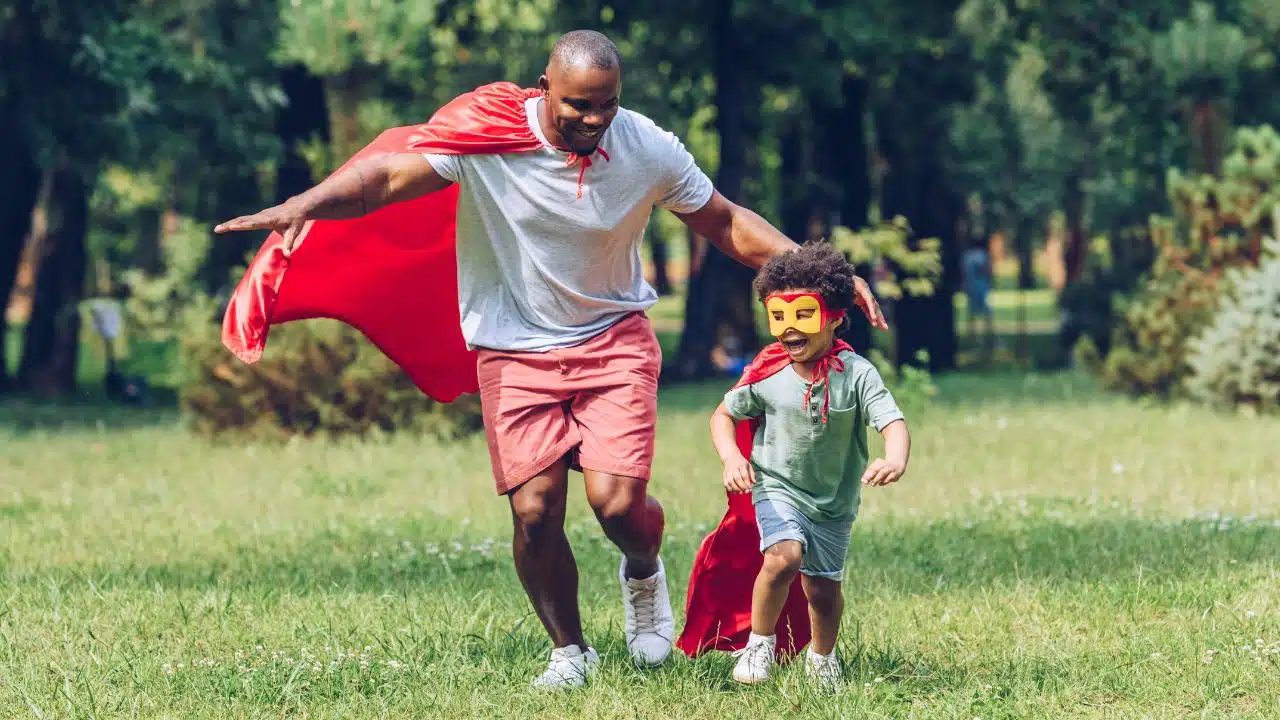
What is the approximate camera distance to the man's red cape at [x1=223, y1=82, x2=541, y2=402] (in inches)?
245

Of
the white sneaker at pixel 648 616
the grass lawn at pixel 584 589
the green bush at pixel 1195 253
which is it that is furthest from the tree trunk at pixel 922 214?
the white sneaker at pixel 648 616

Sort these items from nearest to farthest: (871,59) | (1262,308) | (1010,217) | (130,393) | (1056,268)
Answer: (1262,308) < (871,59) < (130,393) < (1010,217) < (1056,268)

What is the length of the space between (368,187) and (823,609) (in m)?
1.96

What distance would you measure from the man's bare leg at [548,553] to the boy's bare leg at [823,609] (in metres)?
0.77

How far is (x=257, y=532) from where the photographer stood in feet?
30.8

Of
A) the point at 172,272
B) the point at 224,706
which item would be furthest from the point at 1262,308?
the point at 172,272

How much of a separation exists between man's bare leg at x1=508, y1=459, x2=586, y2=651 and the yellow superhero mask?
891 millimetres

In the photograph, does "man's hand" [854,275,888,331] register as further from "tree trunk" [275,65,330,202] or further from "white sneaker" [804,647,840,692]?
"tree trunk" [275,65,330,202]

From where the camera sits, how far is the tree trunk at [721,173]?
21.5 meters

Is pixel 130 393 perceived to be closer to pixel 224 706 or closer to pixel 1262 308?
pixel 1262 308

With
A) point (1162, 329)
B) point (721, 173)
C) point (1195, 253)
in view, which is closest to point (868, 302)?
point (1162, 329)

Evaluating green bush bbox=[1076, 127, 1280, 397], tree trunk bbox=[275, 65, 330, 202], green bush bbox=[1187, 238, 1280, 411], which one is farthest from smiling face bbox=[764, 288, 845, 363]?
tree trunk bbox=[275, 65, 330, 202]

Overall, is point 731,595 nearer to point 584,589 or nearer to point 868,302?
point 868,302

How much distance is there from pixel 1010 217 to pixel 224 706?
119 feet
